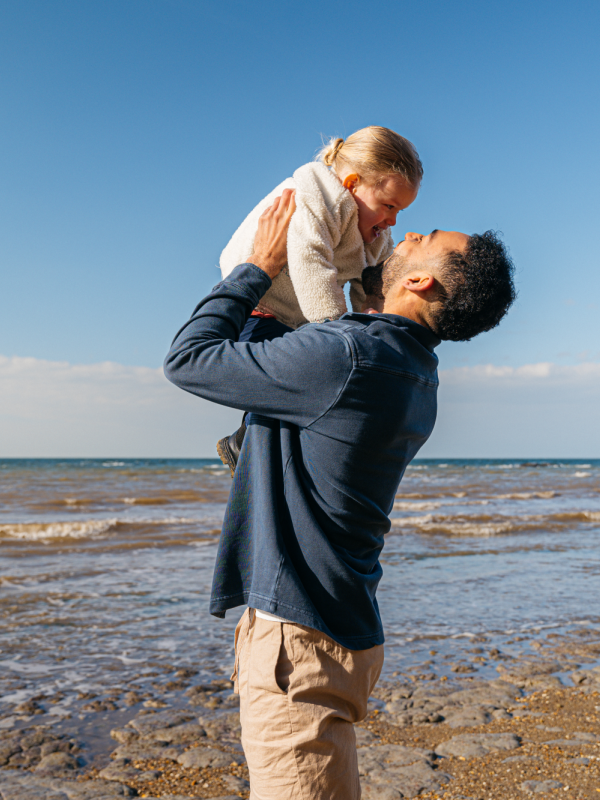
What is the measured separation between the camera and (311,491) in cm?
161

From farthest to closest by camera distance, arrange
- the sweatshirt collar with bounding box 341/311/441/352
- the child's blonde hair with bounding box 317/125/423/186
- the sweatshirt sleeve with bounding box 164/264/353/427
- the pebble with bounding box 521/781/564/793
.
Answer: the pebble with bounding box 521/781/564/793 → the child's blonde hair with bounding box 317/125/423/186 → the sweatshirt collar with bounding box 341/311/441/352 → the sweatshirt sleeve with bounding box 164/264/353/427

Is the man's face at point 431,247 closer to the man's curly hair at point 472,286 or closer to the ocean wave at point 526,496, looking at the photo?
the man's curly hair at point 472,286

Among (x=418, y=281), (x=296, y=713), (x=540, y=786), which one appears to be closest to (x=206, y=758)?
(x=540, y=786)

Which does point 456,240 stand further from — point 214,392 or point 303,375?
point 214,392

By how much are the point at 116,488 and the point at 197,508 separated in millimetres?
6566

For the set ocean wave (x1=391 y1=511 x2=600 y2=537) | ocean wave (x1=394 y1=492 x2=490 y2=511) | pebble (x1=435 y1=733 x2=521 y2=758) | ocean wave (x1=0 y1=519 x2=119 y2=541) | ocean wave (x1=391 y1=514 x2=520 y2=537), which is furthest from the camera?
ocean wave (x1=394 y1=492 x2=490 y2=511)

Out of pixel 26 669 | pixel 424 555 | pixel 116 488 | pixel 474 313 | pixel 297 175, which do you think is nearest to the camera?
pixel 474 313

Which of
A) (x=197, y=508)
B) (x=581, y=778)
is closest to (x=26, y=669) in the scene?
(x=581, y=778)

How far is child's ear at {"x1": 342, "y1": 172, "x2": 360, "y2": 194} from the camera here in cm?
209

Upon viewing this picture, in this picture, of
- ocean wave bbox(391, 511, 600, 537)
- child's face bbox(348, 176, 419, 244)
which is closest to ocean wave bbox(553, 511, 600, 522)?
ocean wave bbox(391, 511, 600, 537)

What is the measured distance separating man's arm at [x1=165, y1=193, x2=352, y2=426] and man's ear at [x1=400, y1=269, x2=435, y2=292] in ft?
1.00

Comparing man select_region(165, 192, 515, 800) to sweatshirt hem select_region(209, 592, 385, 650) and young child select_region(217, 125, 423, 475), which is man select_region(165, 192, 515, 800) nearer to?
sweatshirt hem select_region(209, 592, 385, 650)

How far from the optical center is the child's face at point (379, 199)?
6.88 feet

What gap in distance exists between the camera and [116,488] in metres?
21.4
